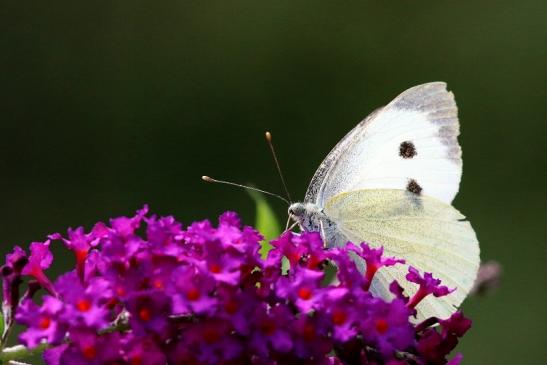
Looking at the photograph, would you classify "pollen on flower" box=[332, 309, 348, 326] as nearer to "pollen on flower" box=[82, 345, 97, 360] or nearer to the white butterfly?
"pollen on flower" box=[82, 345, 97, 360]

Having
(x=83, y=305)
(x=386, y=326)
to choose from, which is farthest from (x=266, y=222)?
(x=83, y=305)

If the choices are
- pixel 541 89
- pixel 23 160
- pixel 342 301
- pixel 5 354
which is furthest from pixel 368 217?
pixel 541 89

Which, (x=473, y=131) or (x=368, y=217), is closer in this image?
(x=368, y=217)

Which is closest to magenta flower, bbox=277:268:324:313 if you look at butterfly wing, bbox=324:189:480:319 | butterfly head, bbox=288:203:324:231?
butterfly wing, bbox=324:189:480:319

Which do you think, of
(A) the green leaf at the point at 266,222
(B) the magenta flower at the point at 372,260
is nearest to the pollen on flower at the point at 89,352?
(B) the magenta flower at the point at 372,260

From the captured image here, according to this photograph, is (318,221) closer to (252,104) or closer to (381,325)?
(381,325)

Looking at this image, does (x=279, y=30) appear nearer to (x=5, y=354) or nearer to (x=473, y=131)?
(x=473, y=131)

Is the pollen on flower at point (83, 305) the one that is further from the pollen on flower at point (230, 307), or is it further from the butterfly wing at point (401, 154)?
the butterfly wing at point (401, 154)
